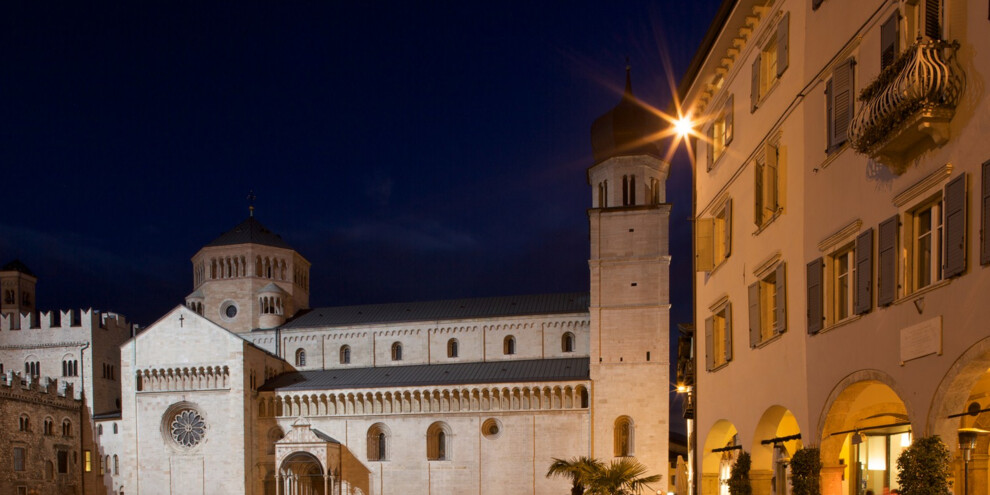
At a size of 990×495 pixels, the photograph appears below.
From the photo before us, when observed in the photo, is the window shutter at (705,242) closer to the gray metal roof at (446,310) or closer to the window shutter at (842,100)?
the window shutter at (842,100)

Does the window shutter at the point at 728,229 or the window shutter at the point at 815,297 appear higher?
the window shutter at the point at 728,229

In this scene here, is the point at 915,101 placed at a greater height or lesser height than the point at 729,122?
lesser

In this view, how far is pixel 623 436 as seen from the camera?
52.2 meters

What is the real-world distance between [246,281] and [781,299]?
54.9 m

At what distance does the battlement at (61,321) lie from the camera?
66.8m

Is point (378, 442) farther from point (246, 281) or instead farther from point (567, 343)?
point (246, 281)

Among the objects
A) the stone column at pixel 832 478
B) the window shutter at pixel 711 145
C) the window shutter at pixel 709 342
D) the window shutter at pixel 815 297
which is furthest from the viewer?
the window shutter at pixel 711 145

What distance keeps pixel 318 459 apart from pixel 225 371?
8.96 meters

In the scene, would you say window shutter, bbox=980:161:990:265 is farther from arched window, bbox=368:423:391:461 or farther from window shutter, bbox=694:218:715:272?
arched window, bbox=368:423:391:461

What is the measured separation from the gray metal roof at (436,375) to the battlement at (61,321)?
16334 mm

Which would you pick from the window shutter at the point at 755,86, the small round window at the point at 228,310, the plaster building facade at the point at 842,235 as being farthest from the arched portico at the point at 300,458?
the window shutter at the point at 755,86

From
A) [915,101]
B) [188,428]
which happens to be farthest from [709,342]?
[188,428]

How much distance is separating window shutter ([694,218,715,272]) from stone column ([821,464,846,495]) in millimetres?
8037

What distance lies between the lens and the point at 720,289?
811 inches
